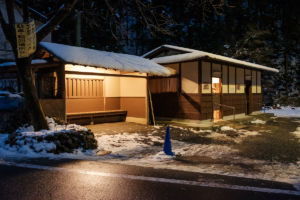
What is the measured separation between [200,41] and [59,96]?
23260 millimetres

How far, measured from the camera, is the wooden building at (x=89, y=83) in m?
9.49

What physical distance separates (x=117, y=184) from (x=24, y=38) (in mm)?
5532

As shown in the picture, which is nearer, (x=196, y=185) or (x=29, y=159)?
(x=196, y=185)

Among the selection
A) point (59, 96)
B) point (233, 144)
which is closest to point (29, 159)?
point (59, 96)

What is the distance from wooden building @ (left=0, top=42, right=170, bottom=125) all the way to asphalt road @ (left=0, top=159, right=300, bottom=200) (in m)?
4.82

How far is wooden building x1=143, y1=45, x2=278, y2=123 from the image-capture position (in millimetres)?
12523

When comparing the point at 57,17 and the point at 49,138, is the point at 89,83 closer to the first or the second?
the point at 57,17

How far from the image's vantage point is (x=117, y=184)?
14.0 ft

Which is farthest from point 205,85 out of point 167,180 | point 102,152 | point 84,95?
point 167,180

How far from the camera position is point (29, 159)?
5.91 metres

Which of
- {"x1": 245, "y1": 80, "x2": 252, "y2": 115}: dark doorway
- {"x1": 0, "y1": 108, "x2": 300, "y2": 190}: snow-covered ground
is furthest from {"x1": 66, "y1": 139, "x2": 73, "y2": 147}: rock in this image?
{"x1": 245, "y1": 80, "x2": 252, "y2": 115}: dark doorway

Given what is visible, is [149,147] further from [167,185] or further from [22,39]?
[22,39]

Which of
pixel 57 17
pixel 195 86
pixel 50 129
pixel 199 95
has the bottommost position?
pixel 50 129

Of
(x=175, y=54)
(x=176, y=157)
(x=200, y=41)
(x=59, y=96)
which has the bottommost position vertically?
(x=176, y=157)
